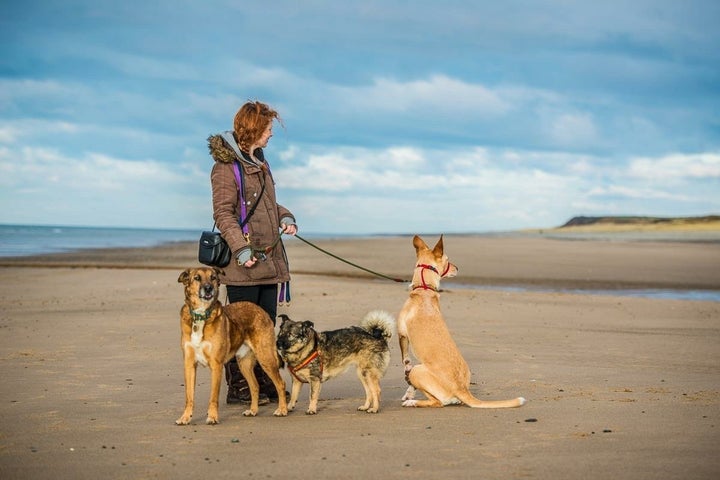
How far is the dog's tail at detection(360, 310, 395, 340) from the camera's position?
23.4 feet

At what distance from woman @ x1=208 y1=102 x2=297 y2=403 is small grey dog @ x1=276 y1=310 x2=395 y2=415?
469 mm

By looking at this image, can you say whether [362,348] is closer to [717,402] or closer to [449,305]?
[717,402]

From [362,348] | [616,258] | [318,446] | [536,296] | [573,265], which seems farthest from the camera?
[616,258]

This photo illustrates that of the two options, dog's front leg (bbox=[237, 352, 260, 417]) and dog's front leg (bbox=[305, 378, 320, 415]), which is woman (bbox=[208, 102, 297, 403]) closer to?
dog's front leg (bbox=[237, 352, 260, 417])

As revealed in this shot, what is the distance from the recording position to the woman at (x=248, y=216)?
6.78m

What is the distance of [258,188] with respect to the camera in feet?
23.0

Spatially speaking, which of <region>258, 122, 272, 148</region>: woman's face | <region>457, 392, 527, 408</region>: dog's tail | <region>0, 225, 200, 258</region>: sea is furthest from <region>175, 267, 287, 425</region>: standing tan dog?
<region>0, 225, 200, 258</region>: sea

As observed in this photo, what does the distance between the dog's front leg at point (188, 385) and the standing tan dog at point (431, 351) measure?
199 centimetres

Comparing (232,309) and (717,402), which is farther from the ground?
(232,309)

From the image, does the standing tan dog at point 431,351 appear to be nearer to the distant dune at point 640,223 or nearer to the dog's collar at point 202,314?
the dog's collar at point 202,314

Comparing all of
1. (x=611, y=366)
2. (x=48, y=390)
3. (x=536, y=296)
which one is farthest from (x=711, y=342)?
(x=48, y=390)

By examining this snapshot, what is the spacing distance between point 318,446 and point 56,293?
41.8 feet

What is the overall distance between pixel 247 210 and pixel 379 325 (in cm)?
167

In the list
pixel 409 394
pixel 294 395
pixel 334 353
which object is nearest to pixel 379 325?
pixel 334 353
